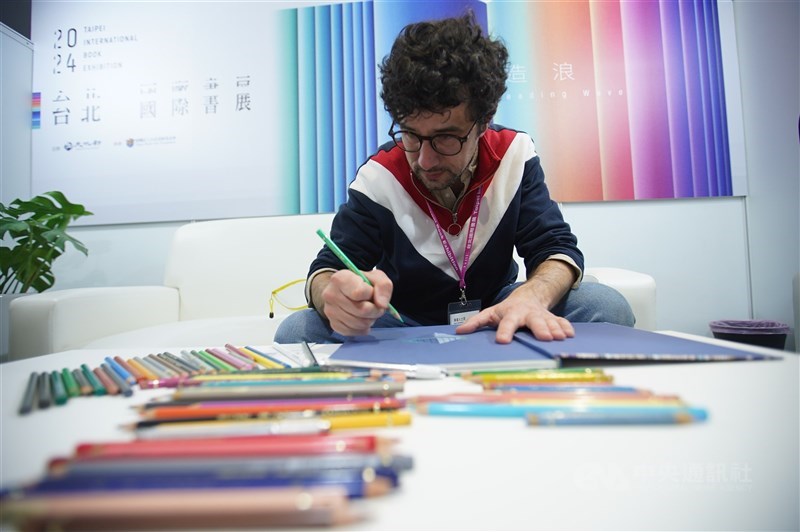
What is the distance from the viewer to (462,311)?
0.99 meters

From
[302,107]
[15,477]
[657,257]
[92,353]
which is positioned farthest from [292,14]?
[15,477]

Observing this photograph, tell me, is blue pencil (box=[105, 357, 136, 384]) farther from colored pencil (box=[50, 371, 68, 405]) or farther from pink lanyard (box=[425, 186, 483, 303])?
pink lanyard (box=[425, 186, 483, 303])

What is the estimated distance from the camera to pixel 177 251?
5.49ft

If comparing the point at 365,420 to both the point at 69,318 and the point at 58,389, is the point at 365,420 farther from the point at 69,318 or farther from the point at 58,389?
the point at 69,318

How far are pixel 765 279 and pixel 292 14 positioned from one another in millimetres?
2500

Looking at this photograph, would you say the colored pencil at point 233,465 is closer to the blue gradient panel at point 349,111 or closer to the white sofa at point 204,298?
the white sofa at point 204,298

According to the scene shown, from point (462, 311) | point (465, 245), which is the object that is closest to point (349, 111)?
point (465, 245)

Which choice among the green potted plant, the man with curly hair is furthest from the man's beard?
the green potted plant

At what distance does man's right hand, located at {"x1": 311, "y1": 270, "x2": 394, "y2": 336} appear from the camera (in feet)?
2.18

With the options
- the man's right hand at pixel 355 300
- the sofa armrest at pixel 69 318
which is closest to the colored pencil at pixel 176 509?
the man's right hand at pixel 355 300

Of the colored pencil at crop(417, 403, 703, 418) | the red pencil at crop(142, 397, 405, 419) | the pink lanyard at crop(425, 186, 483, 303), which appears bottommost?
the colored pencil at crop(417, 403, 703, 418)

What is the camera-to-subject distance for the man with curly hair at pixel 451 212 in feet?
2.95

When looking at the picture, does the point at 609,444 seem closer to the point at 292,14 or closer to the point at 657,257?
Result: the point at 657,257

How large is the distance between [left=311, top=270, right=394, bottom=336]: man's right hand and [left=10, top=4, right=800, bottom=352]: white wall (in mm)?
1491
